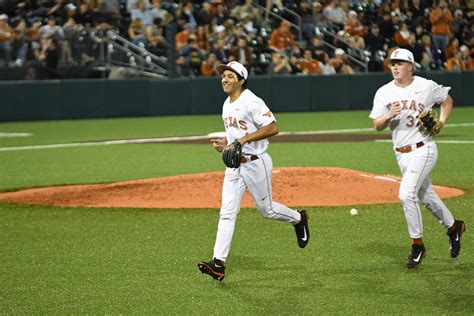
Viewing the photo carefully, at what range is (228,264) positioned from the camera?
8.49 meters

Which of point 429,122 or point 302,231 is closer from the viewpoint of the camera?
point 429,122

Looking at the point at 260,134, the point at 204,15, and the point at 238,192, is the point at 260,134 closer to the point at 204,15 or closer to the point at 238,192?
the point at 238,192

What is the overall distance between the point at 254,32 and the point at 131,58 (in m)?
3.28

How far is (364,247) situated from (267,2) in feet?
59.8

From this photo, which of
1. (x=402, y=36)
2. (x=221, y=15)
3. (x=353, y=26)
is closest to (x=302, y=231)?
(x=221, y=15)

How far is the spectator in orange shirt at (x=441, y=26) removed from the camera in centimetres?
2717

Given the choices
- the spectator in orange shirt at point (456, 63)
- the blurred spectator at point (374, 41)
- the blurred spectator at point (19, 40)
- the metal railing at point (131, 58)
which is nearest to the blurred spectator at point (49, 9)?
the blurred spectator at point (19, 40)

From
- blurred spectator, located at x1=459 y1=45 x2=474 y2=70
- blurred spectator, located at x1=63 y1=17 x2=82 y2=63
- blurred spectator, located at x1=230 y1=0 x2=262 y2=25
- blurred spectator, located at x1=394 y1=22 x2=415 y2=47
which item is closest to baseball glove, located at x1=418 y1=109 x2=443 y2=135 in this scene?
blurred spectator, located at x1=63 y1=17 x2=82 y2=63

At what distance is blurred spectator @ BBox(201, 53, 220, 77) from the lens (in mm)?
25000

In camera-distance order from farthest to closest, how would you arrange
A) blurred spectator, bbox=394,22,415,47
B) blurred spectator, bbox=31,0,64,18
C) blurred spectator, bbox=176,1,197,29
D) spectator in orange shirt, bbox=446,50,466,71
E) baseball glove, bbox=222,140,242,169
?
1. spectator in orange shirt, bbox=446,50,466,71
2. blurred spectator, bbox=394,22,415,47
3. blurred spectator, bbox=176,1,197,29
4. blurred spectator, bbox=31,0,64,18
5. baseball glove, bbox=222,140,242,169

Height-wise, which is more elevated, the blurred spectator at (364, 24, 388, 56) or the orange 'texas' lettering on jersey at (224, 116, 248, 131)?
the orange 'texas' lettering on jersey at (224, 116, 248, 131)

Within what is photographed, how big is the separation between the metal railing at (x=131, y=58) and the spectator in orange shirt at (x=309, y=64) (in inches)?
141

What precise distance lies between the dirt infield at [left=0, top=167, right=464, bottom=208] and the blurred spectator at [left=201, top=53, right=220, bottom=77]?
11.3 metres

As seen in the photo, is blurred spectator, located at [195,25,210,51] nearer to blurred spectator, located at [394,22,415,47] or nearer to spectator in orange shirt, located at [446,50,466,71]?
blurred spectator, located at [394,22,415,47]
